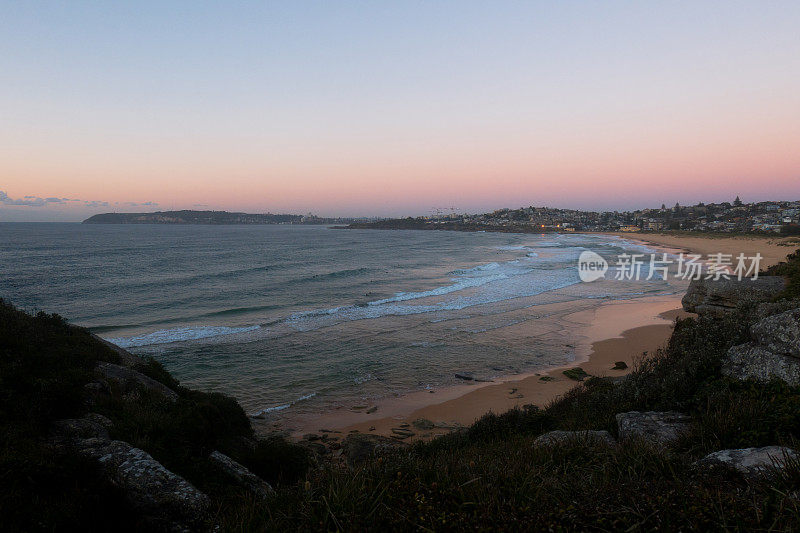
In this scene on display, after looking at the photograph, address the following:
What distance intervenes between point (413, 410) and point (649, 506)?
9169 millimetres

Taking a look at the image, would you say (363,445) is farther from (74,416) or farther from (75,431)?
(74,416)

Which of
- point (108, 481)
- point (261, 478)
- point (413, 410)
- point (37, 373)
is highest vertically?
point (37, 373)

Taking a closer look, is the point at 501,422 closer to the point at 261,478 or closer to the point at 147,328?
the point at 261,478

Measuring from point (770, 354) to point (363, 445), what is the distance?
7.34 meters

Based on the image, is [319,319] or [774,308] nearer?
[774,308]

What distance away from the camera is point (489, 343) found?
17891 mm

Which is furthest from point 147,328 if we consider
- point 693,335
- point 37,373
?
point 693,335

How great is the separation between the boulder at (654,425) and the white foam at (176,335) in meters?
18.1

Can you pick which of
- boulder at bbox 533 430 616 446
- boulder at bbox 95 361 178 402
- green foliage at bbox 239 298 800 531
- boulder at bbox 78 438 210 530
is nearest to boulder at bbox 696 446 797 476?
green foliage at bbox 239 298 800 531

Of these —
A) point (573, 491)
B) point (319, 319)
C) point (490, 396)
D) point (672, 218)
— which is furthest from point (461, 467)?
point (672, 218)

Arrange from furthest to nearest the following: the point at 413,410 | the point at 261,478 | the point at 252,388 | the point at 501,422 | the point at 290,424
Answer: the point at 252,388, the point at 413,410, the point at 290,424, the point at 501,422, the point at 261,478

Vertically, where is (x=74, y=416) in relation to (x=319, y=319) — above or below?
above

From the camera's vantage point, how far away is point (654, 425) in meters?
5.67

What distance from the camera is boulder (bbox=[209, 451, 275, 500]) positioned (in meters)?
5.78
